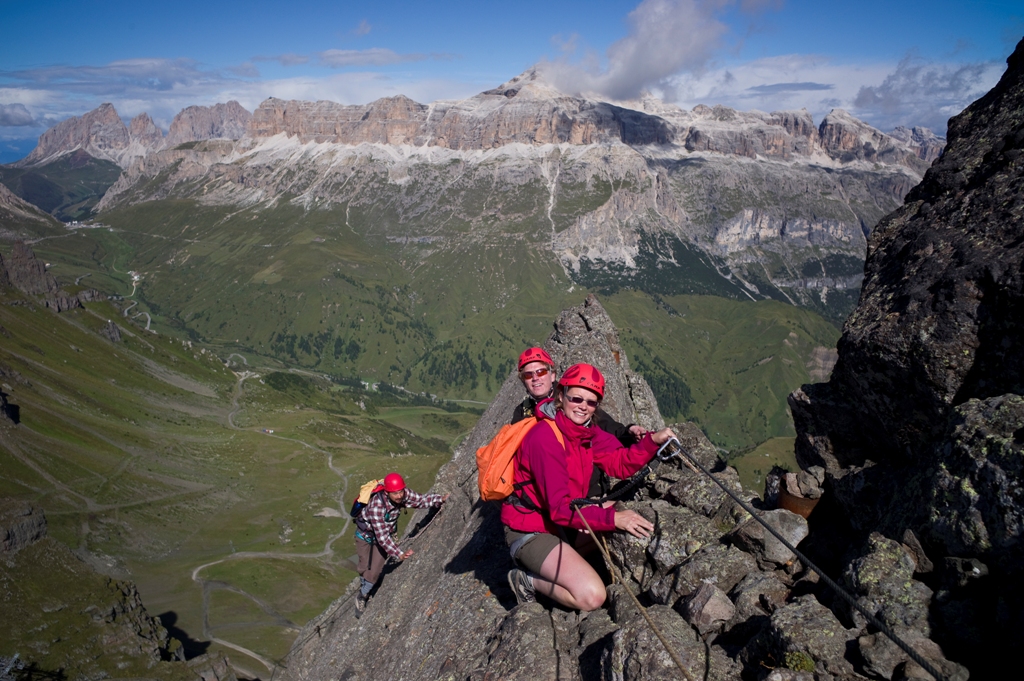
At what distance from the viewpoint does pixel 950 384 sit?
40.7 feet

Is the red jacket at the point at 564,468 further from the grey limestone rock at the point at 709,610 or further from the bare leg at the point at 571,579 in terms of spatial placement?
the grey limestone rock at the point at 709,610

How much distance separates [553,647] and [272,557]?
385 feet

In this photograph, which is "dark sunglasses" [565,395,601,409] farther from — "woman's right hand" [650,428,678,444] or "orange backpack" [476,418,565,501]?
"woman's right hand" [650,428,678,444]

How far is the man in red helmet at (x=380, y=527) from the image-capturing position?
21.4 meters

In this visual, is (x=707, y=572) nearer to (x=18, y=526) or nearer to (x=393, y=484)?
(x=393, y=484)

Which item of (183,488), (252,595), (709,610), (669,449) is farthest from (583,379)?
(183,488)

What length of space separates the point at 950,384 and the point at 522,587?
10528 millimetres

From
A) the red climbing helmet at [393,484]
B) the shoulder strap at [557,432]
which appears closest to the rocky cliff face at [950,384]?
the shoulder strap at [557,432]

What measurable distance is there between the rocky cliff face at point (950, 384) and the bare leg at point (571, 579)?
594cm

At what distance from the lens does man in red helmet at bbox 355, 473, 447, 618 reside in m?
21.4

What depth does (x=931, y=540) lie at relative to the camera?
9938 mm

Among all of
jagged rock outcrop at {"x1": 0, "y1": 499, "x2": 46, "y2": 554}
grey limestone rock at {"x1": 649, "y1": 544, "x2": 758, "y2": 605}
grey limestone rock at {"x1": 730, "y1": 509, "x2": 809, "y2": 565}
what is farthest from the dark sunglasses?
jagged rock outcrop at {"x1": 0, "y1": 499, "x2": 46, "y2": 554}

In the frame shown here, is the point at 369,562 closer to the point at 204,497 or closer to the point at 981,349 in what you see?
the point at 981,349

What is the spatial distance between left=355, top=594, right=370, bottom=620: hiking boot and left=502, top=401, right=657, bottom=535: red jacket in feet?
46.1
